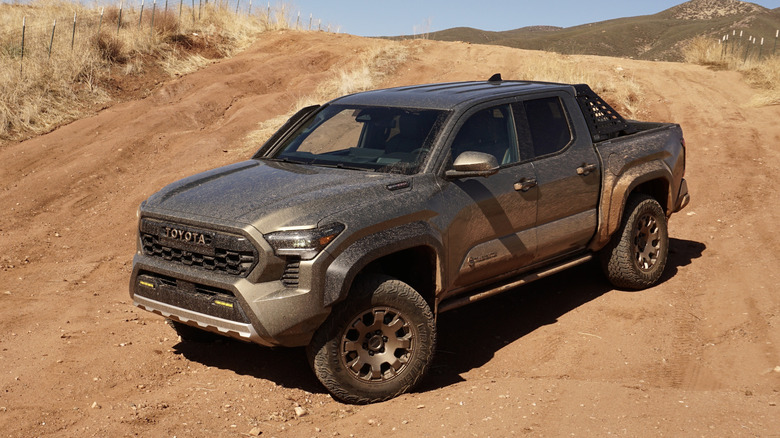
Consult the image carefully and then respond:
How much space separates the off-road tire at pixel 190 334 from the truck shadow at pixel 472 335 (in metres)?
0.05

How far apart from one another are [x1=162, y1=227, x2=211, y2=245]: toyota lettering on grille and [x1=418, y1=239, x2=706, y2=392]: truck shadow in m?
1.81

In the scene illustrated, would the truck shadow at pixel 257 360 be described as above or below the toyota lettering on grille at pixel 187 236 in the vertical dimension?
below

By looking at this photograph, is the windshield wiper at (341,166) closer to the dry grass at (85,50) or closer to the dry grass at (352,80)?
the dry grass at (352,80)

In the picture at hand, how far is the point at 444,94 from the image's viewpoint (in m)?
6.02

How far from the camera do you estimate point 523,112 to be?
20.3 ft

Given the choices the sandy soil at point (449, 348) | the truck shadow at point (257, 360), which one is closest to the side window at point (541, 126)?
the sandy soil at point (449, 348)

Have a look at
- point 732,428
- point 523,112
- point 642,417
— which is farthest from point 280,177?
point 732,428

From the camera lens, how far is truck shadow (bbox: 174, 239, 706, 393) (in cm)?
568

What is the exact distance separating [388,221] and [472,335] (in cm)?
202

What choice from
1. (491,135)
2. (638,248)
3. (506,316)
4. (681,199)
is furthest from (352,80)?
(491,135)

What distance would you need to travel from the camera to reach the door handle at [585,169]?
20.9 feet

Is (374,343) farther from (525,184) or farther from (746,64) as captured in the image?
(746,64)

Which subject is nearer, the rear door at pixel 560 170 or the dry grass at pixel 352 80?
the rear door at pixel 560 170

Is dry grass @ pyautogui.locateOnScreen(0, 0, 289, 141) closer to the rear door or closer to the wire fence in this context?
the wire fence
